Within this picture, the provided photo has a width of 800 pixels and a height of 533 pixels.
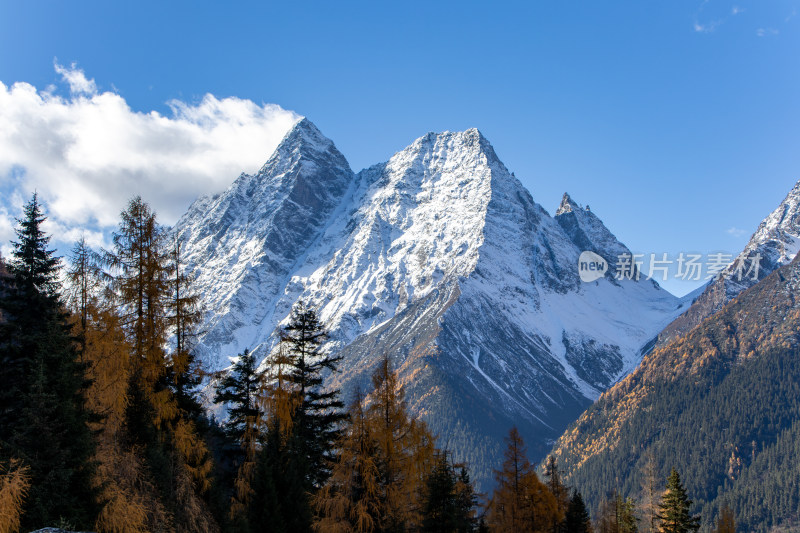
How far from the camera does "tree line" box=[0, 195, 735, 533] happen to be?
19.7 meters

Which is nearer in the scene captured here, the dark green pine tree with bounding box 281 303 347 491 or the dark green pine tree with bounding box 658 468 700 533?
the dark green pine tree with bounding box 281 303 347 491

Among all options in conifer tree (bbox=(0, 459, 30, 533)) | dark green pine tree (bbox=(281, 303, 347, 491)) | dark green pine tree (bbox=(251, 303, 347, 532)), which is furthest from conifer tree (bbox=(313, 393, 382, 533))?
conifer tree (bbox=(0, 459, 30, 533))

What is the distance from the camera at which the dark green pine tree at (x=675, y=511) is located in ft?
156

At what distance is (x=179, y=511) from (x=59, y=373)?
663 centimetres

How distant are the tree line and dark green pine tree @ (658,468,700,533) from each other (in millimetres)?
26151

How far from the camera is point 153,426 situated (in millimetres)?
24234

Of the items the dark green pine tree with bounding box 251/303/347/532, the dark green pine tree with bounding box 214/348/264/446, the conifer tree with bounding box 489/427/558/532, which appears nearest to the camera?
the dark green pine tree with bounding box 251/303/347/532

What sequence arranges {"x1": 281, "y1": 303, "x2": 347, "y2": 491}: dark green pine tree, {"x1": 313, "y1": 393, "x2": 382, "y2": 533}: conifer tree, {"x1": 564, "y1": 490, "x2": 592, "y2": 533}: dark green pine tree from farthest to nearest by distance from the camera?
{"x1": 564, "y1": 490, "x2": 592, "y2": 533}: dark green pine tree, {"x1": 281, "y1": 303, "x2": 347, "y2": 491}: dark green pine tree, {"x1": 313, "y1": 393, "x2": 382, "y2": 533}: conifer tree

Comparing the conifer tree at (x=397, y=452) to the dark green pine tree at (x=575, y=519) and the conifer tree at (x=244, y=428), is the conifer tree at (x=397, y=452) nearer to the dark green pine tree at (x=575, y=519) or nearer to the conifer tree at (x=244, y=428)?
the conifer tree at (x=244, y=428)

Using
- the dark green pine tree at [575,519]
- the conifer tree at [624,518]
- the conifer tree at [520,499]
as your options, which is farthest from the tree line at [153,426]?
the conifer tree at [624,518]

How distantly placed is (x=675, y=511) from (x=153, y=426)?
135 ft

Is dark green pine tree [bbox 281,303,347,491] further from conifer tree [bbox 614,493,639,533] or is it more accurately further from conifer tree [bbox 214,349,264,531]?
conifer tree [bbox 614,493,639,533]

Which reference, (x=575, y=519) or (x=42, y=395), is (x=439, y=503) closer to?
(x=42, y=395)

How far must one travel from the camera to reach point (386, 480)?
24.1 metres
